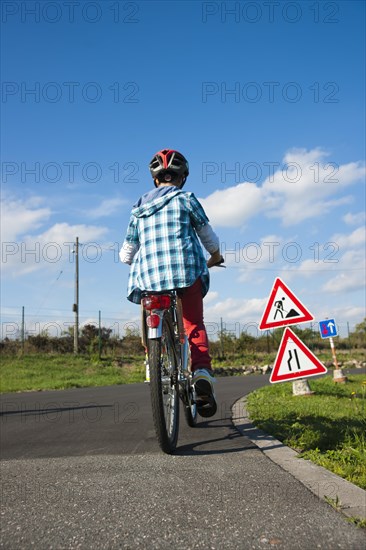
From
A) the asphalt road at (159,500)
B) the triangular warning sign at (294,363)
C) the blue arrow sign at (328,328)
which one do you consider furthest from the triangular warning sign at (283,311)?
the blue arrow sign at (328,328)

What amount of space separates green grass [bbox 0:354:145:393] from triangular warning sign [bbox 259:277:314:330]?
11.7 m

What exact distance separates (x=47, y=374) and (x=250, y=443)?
19.5 metres

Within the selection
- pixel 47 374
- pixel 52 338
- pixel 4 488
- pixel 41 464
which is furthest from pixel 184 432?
pixel 52 338

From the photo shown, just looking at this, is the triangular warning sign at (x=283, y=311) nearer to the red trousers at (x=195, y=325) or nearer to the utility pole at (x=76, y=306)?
the red trousers at (x=195, y=325)

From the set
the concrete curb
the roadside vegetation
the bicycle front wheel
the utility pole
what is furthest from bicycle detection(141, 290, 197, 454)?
the utility pole

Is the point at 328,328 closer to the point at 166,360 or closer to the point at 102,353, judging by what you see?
the point at 166,360

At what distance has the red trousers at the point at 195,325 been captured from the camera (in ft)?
13.6

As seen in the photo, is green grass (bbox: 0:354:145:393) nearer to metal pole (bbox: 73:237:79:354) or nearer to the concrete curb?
metal pole (bbox: 73:237:79:354)

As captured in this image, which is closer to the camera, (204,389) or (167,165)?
(204,389)

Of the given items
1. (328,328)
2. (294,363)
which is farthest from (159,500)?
(328,328)

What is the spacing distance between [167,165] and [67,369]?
2196cm

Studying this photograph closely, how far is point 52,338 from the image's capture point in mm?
30891

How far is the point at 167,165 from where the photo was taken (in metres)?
4.38

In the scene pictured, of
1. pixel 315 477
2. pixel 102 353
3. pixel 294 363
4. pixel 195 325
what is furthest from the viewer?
pixel 102 353
